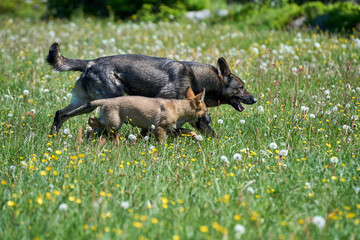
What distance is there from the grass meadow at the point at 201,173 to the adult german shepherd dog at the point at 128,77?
518mm

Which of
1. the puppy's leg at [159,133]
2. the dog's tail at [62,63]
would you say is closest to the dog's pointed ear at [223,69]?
the puppy's leg at [159,133]

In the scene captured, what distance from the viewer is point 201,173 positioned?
438 cm

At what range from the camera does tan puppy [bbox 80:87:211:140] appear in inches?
214

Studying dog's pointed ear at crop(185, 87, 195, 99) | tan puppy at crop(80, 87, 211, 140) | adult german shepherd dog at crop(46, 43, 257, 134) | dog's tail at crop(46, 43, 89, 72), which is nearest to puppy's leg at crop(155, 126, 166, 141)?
tan puppy at crop(80, 87, 211, 140)

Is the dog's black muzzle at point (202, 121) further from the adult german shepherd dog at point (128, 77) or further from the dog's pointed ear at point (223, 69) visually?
the dog's pointed ear at point (223, 69)

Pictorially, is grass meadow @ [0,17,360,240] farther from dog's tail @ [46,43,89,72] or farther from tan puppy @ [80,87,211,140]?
dog's tail @ [46,43,89,72]

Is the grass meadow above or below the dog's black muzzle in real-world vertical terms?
above

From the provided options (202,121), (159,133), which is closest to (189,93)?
(202,121)

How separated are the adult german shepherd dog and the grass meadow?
20.4 inches

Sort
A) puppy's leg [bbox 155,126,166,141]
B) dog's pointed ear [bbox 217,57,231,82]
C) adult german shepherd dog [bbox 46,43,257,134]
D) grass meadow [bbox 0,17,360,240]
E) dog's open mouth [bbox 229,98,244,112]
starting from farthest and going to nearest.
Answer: dog's open mouth [bbox 229,98,244,112] → dog's pointed ear [bbox 217,57,231,82] → adult german shepherd dog [bbox 46,43,257,134] → puppy's leg [bbox 155,126,166,141] → grass meadow [bbox 0,17,360,240]

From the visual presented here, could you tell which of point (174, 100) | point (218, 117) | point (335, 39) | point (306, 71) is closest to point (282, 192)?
point (174, 100)

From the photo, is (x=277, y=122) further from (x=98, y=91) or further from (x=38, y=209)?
(x=38, y=209)

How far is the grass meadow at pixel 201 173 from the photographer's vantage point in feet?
10.4

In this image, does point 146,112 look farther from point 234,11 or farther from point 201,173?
point 234,11
